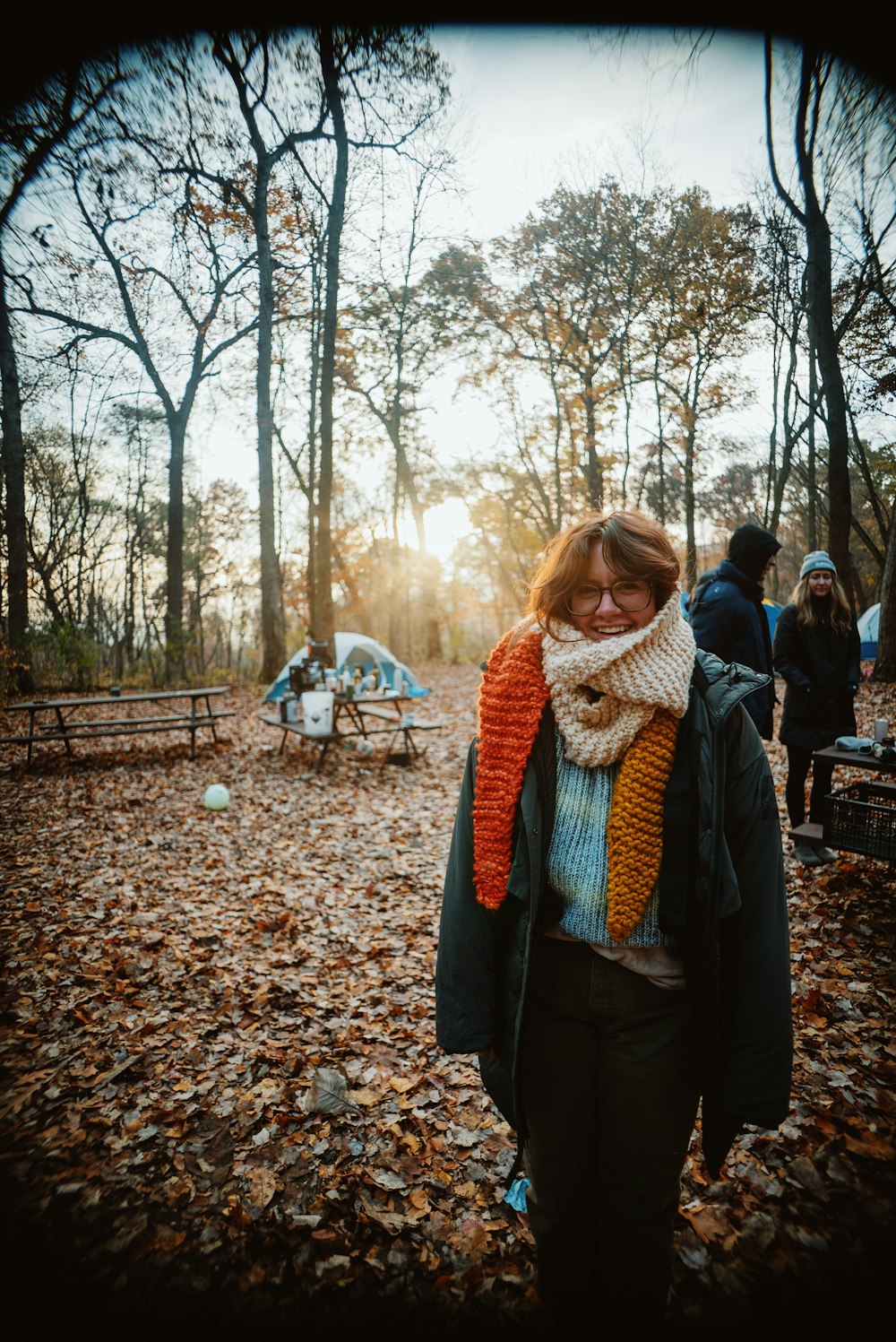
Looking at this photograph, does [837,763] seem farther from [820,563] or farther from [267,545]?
[267,545]

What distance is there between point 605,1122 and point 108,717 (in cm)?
967

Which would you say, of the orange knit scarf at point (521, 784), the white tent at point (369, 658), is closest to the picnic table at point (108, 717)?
the white tent at point (369, 658)

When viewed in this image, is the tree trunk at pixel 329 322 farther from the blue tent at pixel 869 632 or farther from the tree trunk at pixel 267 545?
the blue tent at pixel 869 632

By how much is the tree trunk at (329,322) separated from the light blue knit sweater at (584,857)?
3764mm

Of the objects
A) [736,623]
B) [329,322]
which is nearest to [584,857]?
[736,623]

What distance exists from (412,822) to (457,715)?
17.1 feet

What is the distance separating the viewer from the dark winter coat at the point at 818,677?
14.9ft

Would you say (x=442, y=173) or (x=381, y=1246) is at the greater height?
(x=442, y=173)

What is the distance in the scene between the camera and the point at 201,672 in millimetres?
13211

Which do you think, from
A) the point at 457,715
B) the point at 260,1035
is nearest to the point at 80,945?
the point at 260,1035

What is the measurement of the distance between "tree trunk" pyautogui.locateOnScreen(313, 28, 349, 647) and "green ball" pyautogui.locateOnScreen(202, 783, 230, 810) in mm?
4087

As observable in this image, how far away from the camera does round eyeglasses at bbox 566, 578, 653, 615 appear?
1.55 meters

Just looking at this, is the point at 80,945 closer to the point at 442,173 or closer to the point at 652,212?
the point at 442,173

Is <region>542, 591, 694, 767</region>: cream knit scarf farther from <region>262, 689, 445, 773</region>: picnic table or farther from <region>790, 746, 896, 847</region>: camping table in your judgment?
<region>262, 689, 445, 773</region>: picnic table
